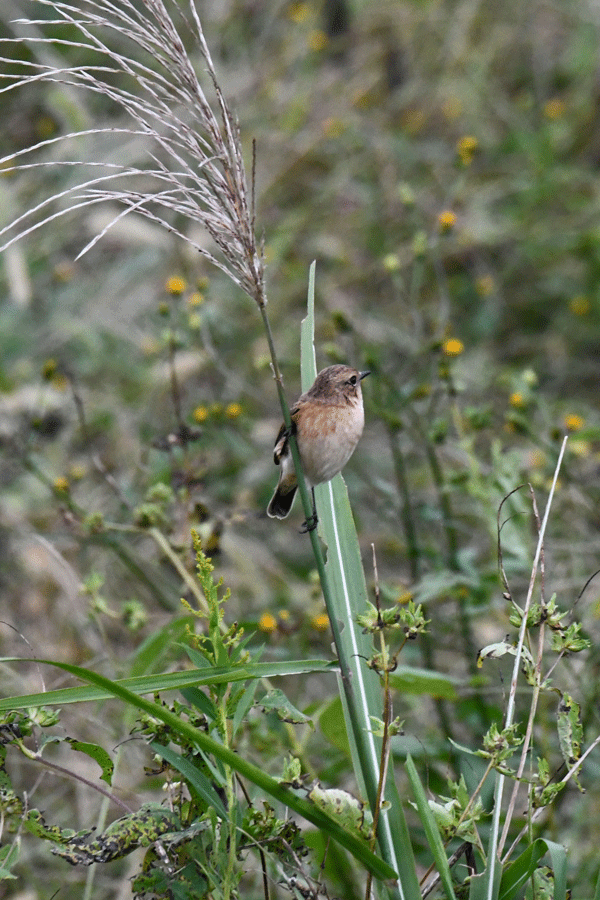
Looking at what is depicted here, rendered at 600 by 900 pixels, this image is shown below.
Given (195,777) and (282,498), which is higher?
(282,498)

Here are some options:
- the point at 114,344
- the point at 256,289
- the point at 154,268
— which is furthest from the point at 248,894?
the point at 154,268

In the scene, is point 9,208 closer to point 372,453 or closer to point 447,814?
point 372,453

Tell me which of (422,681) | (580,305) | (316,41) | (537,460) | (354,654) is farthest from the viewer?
(316,41)

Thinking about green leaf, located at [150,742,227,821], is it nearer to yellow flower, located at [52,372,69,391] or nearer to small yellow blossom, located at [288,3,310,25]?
yellow flower, located at [52,372,69,391]

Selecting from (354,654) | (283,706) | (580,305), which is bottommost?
(283,706)

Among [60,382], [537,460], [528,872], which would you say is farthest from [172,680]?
[60,382]

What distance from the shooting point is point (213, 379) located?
5531 millimetres

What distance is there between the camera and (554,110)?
261 inches

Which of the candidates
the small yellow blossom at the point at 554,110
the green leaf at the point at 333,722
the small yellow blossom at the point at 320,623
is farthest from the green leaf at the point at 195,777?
the small yellow blossom at the point at 554,110

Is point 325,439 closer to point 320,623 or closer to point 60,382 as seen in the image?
point 320,623

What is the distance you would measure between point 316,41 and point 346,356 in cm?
463

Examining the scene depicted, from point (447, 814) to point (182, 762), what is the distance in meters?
0.49

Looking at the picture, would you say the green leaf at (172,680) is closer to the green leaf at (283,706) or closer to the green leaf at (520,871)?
the green leaf at (283,706)

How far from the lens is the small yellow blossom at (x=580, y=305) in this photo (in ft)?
19.2
